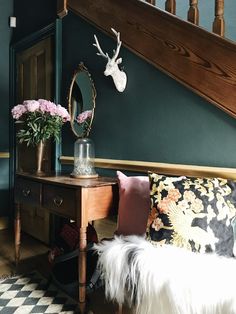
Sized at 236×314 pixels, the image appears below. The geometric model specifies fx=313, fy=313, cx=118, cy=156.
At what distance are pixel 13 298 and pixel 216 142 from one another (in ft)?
5.04

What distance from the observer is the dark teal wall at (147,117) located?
174 centimetres

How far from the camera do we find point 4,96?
3.65m

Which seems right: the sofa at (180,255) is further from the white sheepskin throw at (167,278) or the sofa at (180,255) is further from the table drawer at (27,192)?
the table drawer at (27,192)

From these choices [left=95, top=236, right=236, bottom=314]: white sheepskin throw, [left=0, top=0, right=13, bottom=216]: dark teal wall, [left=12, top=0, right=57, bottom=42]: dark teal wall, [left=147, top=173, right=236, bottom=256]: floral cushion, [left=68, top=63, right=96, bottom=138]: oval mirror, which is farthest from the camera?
[left=0, top=0, right=13, bottom=216]: dark teal wall

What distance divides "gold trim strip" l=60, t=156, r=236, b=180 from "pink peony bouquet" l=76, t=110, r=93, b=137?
0.85 ft

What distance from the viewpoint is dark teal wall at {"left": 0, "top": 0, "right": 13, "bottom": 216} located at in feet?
11.8

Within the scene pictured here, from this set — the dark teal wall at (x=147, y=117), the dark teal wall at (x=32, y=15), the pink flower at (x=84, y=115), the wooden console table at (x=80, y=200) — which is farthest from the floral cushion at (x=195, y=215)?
the dark teal wall at (x=32, y=15)

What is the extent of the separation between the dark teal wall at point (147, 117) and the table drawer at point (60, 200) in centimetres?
56

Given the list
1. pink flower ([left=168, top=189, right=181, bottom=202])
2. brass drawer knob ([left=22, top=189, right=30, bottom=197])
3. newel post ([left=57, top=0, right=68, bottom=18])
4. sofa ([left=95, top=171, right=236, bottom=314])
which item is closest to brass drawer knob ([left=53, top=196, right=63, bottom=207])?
brass drawer knob ([left=22, top=189, right=30, bottom=197])

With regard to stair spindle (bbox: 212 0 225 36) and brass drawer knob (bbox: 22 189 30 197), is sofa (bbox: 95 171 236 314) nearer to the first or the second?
stair spindle (bbox: 212 0 225 36)

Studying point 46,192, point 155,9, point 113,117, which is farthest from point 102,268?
point 155,9

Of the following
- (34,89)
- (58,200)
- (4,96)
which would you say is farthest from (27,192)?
(4,96)

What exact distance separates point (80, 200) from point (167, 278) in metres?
0.69

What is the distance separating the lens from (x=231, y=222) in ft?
4.63
